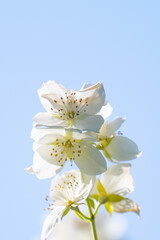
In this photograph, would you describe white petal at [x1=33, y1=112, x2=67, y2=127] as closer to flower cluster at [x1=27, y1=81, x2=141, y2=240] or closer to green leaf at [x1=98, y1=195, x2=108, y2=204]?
flower cluster at [x1=27, y1=81, x2=141, y2=240]

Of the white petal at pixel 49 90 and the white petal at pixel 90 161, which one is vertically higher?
the white petal at pixel 49 90

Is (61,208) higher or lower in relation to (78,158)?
lower

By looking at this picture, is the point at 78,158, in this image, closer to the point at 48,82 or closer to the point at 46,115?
the point at 46,115

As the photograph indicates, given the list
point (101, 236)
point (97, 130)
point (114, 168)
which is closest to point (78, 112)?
point (97, 130)

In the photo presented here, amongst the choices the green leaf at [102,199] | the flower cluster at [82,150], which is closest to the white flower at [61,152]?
the flower cluster at [82,150]

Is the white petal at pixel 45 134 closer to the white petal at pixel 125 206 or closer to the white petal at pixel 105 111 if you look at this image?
the white petal at pixel 105 111

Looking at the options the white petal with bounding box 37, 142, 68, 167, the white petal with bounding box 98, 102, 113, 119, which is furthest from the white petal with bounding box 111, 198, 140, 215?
the white petal with bounding box 98, 102, 113, 119
